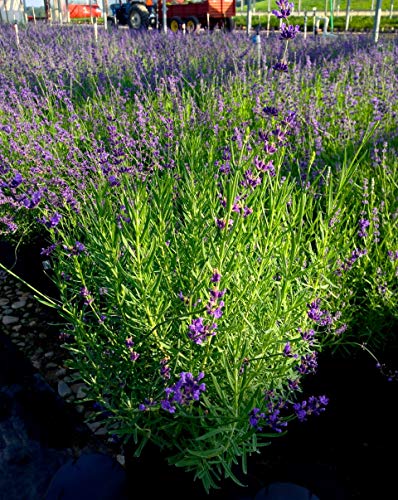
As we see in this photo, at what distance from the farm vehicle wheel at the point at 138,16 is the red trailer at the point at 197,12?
0.79 metres

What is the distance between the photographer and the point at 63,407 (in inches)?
102

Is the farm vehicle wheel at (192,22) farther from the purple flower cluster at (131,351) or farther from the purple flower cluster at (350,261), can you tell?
the purple flower cluster at (131,351)

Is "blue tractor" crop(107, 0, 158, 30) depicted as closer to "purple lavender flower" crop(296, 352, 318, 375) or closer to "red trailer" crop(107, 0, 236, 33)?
"red trailer" crop(107, 0, 236, 33)

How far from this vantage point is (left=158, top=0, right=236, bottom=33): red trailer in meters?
19.0

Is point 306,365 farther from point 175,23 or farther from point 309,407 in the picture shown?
point 175,23

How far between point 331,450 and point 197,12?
19724 mm

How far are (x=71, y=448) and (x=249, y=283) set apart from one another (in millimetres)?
1246

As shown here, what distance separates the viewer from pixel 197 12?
63.3 feet

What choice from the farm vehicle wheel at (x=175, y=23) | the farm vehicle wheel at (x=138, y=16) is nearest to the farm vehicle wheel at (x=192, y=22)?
the farm vehicle wheel at (x=175, y=23)

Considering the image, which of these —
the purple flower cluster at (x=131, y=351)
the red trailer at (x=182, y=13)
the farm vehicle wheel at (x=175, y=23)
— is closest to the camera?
the purple flower cluster at (x=131, y=351)

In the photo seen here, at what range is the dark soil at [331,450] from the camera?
5.98 ft

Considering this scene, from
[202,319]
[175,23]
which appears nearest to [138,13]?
[175,23]

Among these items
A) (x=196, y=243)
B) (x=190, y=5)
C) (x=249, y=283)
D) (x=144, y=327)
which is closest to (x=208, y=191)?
(x=196, y=243)

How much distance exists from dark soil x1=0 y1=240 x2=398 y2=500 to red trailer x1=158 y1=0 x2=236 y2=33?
729 inches
